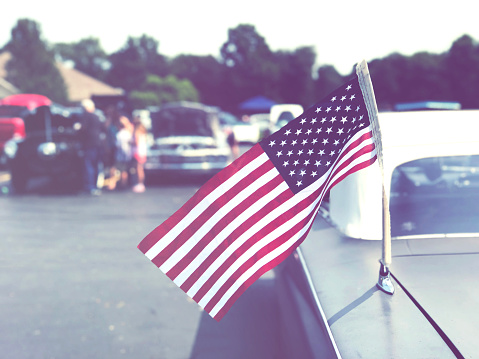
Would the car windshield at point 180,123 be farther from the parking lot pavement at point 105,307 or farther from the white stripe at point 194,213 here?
the white stripe at point 194,213

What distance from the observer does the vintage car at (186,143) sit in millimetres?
14531

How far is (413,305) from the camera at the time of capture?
7.61 ft

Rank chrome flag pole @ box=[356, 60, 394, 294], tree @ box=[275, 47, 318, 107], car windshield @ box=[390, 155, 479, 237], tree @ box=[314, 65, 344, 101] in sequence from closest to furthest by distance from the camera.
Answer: chrome flag pole @ box=[356, 60, 394, 294]
car windshield @ box=[390, 155, 479, 237]
tree @ box=[275, 47, 318, 107]
tree @ box=[314, 65, 344, 101]

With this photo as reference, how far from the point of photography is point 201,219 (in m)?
2.60

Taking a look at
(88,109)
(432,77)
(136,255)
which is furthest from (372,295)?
(432,77)

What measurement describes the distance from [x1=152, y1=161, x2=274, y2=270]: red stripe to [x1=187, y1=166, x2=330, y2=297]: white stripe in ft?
0.49

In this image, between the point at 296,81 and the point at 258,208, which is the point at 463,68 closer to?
the point at 296,81

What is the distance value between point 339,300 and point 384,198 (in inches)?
18.1

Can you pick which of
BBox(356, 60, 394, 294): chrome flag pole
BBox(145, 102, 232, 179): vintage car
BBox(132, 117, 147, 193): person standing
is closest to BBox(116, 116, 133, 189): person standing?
BBox(132, 117, 147, 193): person standing

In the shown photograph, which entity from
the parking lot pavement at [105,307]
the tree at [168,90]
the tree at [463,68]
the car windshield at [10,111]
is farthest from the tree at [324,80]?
the parking lot pavement at [105,307]

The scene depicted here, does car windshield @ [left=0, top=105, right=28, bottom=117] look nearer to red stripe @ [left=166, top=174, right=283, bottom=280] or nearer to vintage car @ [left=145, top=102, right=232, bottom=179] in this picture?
vintage car @ [left=145, top=102, right=232, bottom=179]

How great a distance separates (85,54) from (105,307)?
144 m

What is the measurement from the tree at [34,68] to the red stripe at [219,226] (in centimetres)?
5646

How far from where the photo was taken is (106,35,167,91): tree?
372 feet
